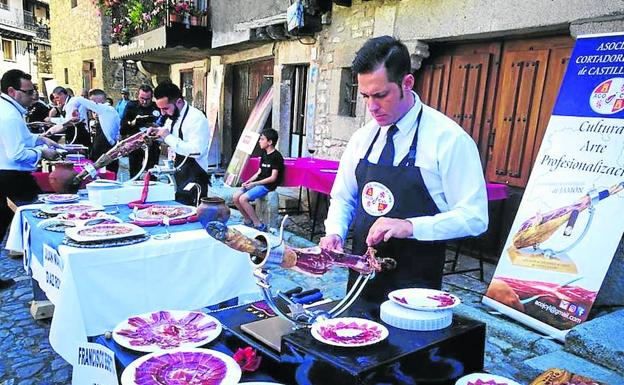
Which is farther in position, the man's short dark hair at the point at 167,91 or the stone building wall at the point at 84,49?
the stone building wall at the point at 84,49

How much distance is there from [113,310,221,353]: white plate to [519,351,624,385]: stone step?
2050 mm

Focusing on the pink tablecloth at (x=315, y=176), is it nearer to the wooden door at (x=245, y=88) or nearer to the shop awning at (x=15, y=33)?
the wooden door at (x=245, y=88)

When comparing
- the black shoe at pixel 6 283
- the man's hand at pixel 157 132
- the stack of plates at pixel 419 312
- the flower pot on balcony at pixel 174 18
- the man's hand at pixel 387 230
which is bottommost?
the black shoe at pixel 6 283

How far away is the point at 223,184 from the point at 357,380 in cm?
753

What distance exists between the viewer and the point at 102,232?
8.39 ft

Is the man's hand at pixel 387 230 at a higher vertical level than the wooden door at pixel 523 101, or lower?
lower

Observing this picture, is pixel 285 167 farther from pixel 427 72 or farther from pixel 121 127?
pixel 121 127

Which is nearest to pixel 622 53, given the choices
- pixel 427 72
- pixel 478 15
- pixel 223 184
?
pixel 478 15

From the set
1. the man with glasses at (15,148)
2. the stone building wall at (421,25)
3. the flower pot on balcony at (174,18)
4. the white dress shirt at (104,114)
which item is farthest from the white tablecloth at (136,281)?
the flower pot on balcony at (174,18)

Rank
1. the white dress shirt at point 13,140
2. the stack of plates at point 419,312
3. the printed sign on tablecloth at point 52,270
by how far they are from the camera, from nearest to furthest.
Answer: the stack of plates at point 419,312, the printed sign on tablecloth at point 52,270, the white dress shirt at point 13,140

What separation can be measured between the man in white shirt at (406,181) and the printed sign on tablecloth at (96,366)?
2.91 ft

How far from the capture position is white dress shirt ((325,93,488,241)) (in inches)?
68.5

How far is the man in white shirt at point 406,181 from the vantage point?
1.71 m

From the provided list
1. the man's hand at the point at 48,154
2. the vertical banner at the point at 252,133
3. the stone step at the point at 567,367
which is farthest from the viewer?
the vertical banner at the point at 252,133
